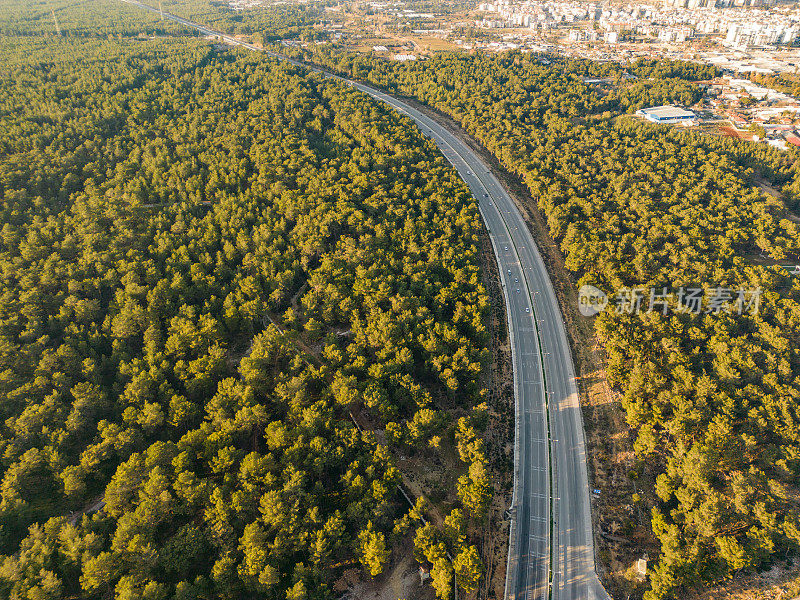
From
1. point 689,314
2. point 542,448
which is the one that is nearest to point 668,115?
point 689,314

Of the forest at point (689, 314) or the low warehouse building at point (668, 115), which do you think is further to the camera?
the low warehouse building at point (668, 115)

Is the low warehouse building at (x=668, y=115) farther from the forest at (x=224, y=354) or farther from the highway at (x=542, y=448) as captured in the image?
the highway at (x=542, y=448)

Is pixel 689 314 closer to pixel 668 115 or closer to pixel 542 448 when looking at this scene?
pixel 542 448

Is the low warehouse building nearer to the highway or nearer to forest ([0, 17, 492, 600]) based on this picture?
forest ([0, 17, 492, 600])

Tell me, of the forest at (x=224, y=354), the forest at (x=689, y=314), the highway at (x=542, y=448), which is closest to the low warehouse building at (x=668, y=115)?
the forest at (x=689, y=314)

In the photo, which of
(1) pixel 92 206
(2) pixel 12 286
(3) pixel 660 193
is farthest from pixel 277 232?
(3) pixel 660 193

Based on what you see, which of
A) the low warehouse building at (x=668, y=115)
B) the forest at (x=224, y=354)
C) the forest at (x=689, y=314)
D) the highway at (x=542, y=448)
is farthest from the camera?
the low warehouse building at (x=668, y=115)

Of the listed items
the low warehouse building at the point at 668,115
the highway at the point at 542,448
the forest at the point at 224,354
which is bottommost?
the highway at the point at 542,448

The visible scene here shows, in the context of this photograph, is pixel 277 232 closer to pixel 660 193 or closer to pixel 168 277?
pixel 168 277
